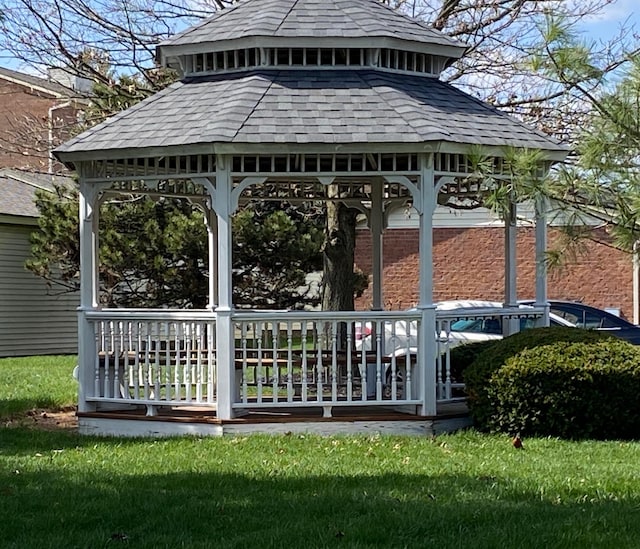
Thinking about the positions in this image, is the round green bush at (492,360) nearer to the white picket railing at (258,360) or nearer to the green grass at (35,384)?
the white picket railing at (258,360)

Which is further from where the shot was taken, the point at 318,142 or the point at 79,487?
the point at 318,142

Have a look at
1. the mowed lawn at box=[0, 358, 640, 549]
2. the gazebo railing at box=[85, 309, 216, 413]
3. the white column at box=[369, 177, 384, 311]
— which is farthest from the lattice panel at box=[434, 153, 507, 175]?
the gazebo railing at box=[85, 309, 216, 413]

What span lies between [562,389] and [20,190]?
776 inches

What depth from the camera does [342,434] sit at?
37.3ft

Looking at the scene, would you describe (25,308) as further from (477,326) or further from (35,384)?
(477,326)

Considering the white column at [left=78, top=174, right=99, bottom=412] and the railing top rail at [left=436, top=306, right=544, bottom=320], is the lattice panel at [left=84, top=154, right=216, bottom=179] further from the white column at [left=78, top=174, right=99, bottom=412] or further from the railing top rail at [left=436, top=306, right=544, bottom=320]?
the railing top rail at [left=436, top=306, right=544, bottom=320]

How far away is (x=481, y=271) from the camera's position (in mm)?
29750

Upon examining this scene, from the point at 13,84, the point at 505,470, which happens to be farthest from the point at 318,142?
the point at 13,84

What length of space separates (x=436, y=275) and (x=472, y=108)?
17.7 m

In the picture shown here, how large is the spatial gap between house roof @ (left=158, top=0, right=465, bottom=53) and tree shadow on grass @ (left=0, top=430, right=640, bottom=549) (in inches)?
216

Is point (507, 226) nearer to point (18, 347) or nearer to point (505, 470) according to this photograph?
point (505, 470)

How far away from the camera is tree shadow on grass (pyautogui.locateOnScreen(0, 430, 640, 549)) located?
655 centimetres

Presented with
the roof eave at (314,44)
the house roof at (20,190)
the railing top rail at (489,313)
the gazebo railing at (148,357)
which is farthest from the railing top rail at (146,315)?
the house roof at (20,190)

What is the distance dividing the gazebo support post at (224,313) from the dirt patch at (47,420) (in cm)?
226
